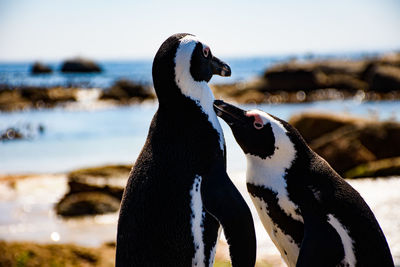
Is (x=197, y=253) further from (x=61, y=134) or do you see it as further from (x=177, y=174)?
(x=61, y=134)

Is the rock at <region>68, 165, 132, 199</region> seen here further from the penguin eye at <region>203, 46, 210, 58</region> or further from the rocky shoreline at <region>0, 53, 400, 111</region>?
the rocky shoreline at <region>0, 53, 400, 111</region>

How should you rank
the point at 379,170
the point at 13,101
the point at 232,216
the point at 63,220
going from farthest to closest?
the point at 13,101, the point at 63,220, the point at 379,170, the point at 232,216

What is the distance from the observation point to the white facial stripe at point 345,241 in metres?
2.70

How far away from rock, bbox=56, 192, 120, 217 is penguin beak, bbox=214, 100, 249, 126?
599cm

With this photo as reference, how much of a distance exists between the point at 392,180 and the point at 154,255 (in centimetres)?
557

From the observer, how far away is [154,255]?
260 cm

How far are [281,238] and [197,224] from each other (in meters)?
0.51

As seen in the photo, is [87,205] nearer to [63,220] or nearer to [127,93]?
[63,220]

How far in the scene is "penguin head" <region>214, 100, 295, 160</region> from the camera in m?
2.92

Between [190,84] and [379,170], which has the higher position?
[190,84]

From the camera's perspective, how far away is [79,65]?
8219 cm

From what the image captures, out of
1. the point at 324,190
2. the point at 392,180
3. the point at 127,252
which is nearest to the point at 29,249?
the point at 127,252

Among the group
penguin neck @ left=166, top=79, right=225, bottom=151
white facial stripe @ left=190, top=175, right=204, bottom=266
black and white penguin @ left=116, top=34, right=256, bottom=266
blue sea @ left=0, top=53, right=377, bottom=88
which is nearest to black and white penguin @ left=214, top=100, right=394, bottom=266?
penguin neck @ left=166, top=79, right=225, bottom=151

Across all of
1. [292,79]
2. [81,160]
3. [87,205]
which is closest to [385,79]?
[292,79]
